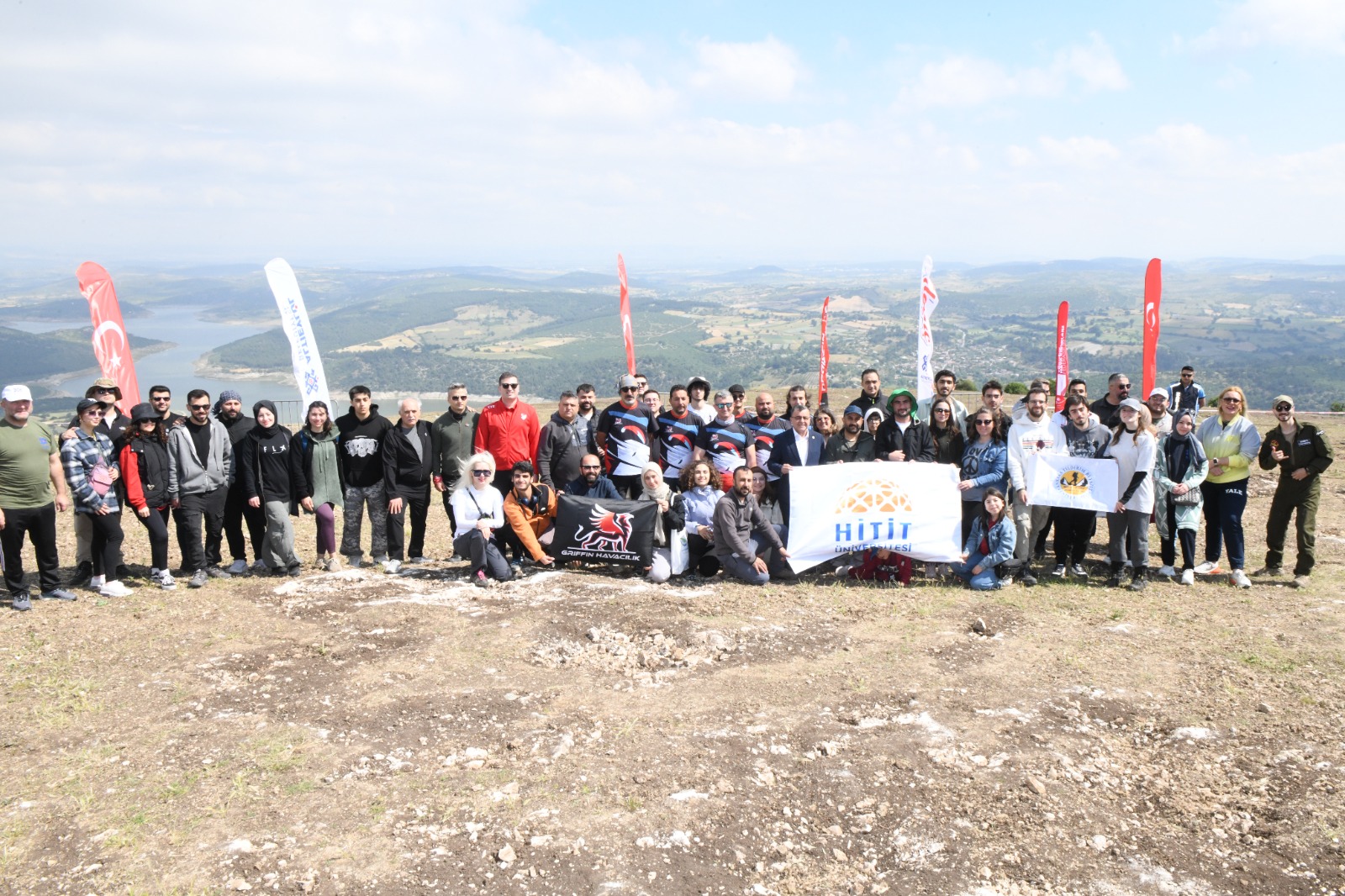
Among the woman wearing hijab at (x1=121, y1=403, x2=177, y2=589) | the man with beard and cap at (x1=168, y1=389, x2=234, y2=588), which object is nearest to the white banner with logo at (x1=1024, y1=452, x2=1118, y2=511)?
the man with beard and cap at (x1=168, y1=389, x2=234, y2=588)

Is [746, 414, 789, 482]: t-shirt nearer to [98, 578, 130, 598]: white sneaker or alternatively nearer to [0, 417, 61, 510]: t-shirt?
[98, 578, 130, 598]: white sneaker

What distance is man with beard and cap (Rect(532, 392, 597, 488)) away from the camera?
10.1 metres

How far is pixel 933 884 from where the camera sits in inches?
181

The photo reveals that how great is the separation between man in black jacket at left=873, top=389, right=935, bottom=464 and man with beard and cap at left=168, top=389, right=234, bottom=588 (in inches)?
305

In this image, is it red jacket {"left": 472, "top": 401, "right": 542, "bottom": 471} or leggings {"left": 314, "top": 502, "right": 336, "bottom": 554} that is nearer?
leggings {"left": 314, "top": 502, "right": 336, "bottom": 554}

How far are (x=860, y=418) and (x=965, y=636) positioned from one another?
3.01m

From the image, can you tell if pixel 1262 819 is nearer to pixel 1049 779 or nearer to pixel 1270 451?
pixel 1049 779

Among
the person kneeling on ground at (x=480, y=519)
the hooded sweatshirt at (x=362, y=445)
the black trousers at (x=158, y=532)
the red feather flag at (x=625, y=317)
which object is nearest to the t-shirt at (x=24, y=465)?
the black trousers at (x=158, y=532)

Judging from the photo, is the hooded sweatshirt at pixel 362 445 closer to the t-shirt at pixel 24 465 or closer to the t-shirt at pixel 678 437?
the t-shirt at pixel 24 465

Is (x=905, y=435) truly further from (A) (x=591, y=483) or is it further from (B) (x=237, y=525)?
(B) (x=237, y=525)

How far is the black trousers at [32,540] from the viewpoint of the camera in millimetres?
8062

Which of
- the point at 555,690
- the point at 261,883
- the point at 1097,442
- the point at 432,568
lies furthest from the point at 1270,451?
the point at 261,883

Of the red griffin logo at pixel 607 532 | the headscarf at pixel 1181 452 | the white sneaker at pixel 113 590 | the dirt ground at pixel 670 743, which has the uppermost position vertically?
the headscarf at pixel 1181 452

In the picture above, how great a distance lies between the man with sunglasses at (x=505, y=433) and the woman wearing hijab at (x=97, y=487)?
3.85m
